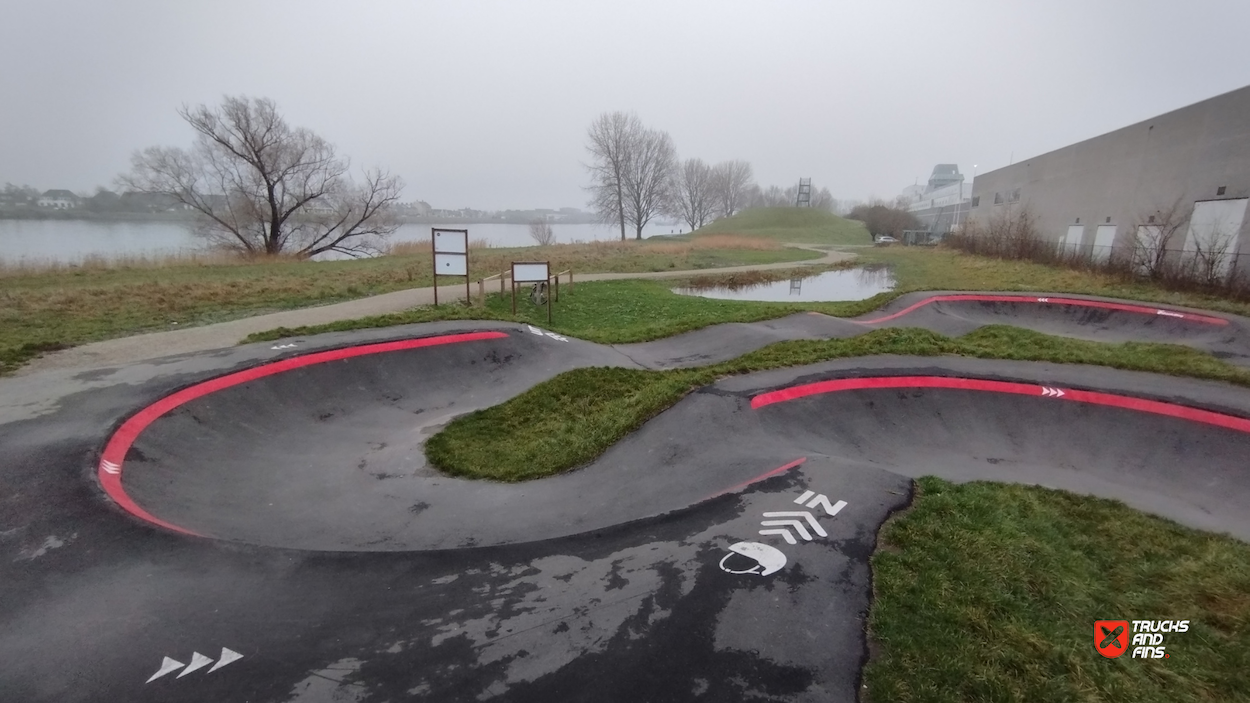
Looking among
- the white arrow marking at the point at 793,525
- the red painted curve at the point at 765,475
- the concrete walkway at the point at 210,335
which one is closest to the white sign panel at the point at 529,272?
the concrete walkway at the point at 210,335

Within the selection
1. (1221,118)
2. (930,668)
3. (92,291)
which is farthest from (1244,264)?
(92,291)

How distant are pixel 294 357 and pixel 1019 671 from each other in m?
10.8

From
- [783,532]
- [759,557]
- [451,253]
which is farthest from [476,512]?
[451,253]

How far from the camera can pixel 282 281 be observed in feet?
61.9

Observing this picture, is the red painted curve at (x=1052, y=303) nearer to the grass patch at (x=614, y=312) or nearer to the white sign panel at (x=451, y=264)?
the grass patch at (x=614, y=312)

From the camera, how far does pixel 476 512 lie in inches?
249

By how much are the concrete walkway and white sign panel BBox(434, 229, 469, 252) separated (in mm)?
1834

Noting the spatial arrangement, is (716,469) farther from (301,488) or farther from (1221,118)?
(1221,118)

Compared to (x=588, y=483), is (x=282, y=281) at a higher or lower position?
higher

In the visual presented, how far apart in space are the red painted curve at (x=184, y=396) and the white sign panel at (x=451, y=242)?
4.11 m

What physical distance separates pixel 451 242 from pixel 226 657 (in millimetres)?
13019

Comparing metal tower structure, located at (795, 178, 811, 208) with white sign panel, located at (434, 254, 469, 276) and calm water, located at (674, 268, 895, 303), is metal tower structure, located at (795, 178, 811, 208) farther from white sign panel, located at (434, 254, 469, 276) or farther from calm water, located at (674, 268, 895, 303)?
white sign panel, located at (434, 254, 469, 276)

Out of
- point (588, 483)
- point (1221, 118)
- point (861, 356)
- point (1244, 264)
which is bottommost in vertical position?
point (588, 483)

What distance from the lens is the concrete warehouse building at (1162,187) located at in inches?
816
